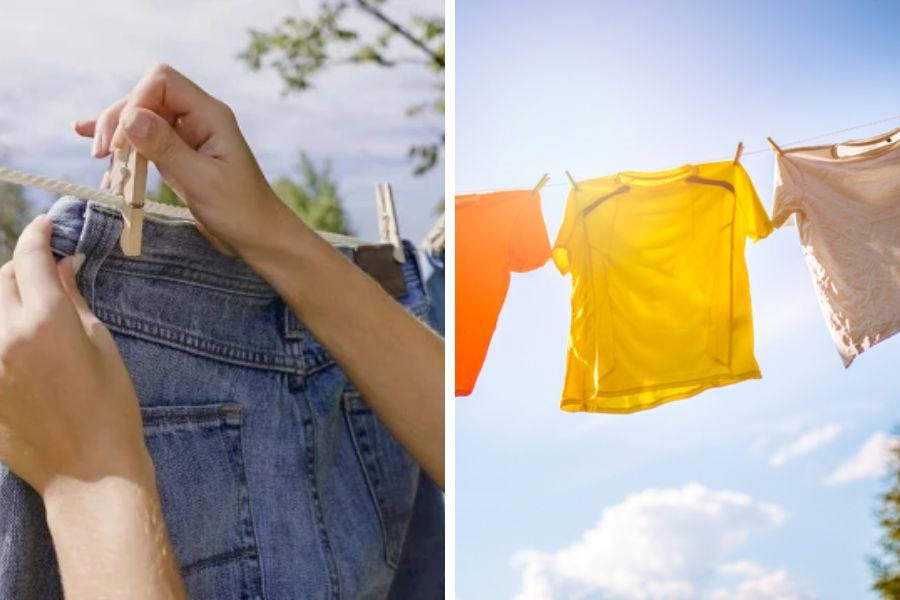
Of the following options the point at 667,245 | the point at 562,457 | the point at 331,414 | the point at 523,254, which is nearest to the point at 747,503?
the point at 562,457

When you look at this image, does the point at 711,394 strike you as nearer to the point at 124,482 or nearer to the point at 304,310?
the point at 304,310

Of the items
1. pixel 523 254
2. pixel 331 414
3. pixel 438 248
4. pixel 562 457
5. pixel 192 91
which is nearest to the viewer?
pixel 192 91

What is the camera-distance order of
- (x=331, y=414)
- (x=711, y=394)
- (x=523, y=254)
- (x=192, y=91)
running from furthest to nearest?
(x=711, y=394) < (x=523, y=254) < (x=331, y=414) < (x=192, y=91)

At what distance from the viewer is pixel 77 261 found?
45 cm

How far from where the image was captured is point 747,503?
1.78m

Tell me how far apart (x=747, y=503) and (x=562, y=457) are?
0.39 m

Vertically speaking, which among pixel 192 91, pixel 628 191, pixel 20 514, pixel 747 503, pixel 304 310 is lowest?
pixel 747 503

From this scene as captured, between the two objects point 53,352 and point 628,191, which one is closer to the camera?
point 53,352

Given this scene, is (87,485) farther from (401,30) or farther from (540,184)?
(401,30)

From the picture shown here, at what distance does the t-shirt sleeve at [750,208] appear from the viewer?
1307 millimetres

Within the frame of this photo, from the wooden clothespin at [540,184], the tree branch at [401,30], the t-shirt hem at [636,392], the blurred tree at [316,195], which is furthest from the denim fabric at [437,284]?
the blurred tree at [316,195]

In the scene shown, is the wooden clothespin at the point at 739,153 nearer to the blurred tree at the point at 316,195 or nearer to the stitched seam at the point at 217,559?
the stitched seam at the point at 217,559

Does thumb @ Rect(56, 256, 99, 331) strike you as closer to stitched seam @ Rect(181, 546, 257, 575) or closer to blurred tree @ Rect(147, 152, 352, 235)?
stitched seam @ Rect(181, 546, 257, 575)

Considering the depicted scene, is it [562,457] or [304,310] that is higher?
[304,310]
